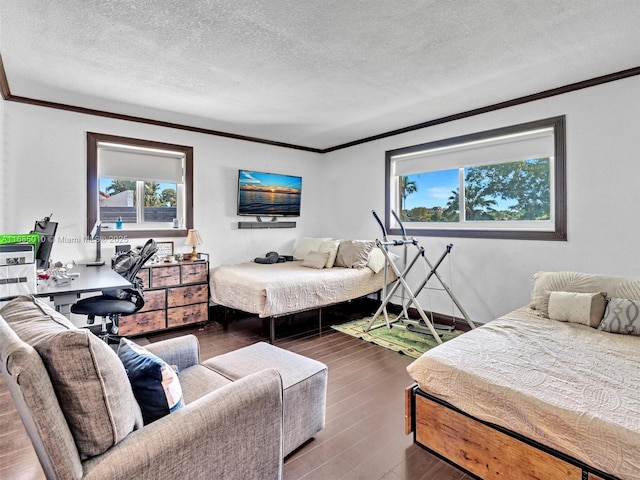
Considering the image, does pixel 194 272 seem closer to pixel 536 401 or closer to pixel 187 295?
pixel 187 295

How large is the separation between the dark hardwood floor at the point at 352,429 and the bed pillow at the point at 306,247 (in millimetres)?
1815

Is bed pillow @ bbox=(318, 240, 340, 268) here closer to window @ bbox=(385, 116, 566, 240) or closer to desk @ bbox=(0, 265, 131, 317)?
window @ bbox=(385, 116, 566, 240)

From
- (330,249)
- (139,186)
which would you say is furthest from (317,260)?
(139,186)

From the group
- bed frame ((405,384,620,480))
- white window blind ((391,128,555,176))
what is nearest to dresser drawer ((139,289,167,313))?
bed frame ((405,384,620,480))

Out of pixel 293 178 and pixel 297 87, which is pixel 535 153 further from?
pixel 293 178

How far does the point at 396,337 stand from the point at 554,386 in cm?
215

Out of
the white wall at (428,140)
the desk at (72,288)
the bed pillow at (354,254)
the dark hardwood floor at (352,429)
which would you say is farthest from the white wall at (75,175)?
the dark hardwood floor at (352,429)

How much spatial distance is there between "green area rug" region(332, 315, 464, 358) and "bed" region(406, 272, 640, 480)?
3.56 feet

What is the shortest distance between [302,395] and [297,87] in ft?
8.79

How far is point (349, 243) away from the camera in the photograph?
4.75 metres

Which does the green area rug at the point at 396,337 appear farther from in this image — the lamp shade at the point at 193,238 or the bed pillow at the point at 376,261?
the lamp shade at the point at 193,238

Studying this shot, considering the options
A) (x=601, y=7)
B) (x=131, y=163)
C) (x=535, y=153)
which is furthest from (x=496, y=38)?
(x=131, y=163)

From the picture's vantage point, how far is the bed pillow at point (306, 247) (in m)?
5.24

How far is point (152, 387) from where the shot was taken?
1.21 m
